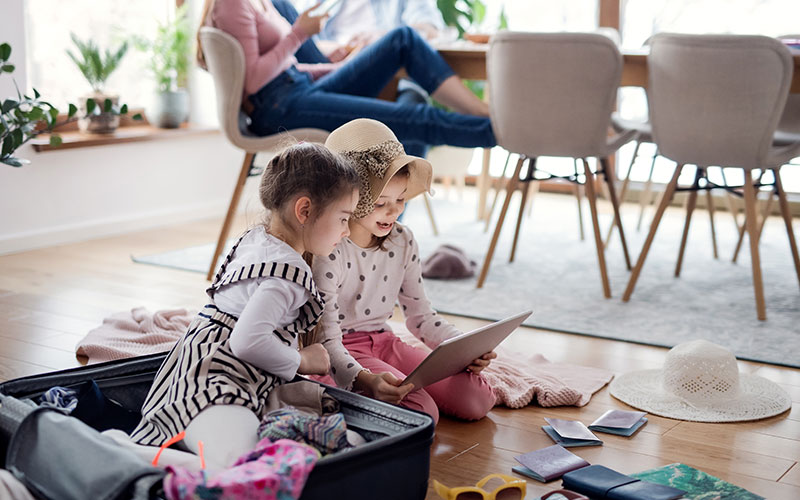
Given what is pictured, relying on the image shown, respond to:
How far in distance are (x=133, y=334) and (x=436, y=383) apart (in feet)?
3.05

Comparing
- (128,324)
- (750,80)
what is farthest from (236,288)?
(750,80)

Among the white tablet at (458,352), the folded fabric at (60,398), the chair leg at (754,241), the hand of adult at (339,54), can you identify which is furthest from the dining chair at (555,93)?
the folded fabric at (60,398)

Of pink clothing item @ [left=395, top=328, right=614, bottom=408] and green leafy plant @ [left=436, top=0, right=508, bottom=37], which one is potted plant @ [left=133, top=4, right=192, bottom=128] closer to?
green leafy plant @ [left=436, top=0, right=508, bottom=37]

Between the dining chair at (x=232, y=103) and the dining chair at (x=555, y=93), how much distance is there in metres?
0.62

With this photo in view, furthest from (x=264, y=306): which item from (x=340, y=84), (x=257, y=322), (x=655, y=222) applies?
(x=340, y=84)

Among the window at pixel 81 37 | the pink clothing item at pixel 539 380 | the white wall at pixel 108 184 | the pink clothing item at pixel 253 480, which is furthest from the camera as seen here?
the window at pixel 81 37

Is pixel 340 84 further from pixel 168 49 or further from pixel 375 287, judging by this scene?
pixel 375 287

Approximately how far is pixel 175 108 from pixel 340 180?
2.82 m

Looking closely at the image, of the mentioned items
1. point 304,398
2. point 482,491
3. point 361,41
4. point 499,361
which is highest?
point 361,41

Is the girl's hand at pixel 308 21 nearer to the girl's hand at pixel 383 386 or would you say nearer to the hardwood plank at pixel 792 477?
the girl's hand at pixel 383 386

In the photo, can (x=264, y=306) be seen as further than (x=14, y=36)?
No

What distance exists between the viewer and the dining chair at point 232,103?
9.79 ft

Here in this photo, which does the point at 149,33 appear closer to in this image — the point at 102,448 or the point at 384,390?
the point at 384,390

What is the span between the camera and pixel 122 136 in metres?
3.91
